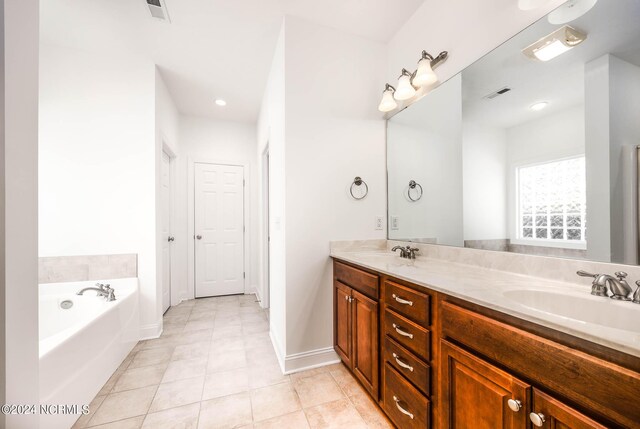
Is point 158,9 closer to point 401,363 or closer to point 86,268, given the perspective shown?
point 86,268

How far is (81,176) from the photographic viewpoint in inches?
90.4

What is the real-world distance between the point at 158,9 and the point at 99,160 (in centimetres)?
143

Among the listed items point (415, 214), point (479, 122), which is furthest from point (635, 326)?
point (415, 214)

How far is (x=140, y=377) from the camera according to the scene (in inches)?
71.7

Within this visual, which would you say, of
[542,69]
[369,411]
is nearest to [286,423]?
[369,411]

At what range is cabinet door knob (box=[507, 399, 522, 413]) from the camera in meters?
0.71

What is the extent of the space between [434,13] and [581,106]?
4.04 feet

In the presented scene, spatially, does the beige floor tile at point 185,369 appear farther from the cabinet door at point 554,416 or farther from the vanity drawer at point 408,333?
the cabinet door at point 554,416

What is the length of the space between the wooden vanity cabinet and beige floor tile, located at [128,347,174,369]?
1.46 m

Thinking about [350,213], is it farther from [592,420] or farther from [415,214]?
[592,420]

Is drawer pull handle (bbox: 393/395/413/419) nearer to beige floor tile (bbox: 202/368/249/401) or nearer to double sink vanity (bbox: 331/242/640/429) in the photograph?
double sink vanity (bbox: 331/242/640/429)

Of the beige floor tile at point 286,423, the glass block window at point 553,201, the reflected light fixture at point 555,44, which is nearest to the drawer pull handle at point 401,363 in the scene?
the beige floor tile at point 286,423

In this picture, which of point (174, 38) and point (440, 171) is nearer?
point (440, 171)

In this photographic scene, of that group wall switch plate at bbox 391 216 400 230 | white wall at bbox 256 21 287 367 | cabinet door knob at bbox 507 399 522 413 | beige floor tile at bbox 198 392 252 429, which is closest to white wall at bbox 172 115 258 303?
white wall at bbox 256 21 287 367
